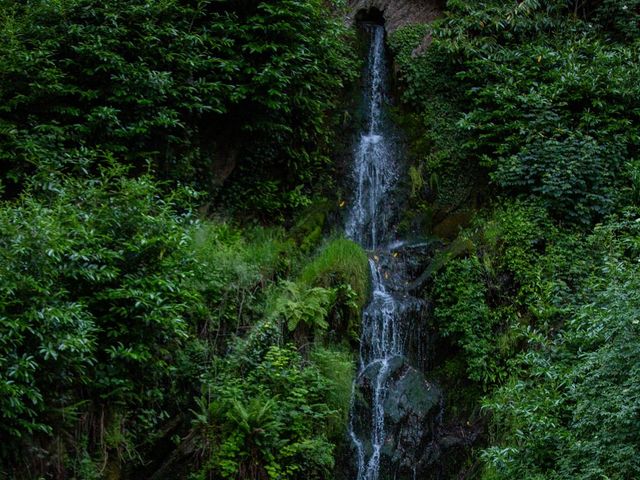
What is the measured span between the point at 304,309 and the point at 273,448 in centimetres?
204

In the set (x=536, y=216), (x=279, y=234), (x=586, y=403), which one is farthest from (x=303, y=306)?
(x=536, y=216)

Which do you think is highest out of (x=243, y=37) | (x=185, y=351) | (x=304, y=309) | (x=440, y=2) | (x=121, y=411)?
(x=440, y=2)

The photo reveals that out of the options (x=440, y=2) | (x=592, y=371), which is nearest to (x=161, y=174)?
(x=592, y=371)

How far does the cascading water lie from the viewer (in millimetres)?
8453

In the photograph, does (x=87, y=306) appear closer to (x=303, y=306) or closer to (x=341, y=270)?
(x=303, y=306)

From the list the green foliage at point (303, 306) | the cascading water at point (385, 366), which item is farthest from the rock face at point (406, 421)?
the green foliage at point (303, 306)

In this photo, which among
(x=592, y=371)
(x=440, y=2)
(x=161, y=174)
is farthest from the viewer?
(x=440, y=2)

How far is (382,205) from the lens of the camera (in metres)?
12.0

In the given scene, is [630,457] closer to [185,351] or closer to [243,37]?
[185,351]

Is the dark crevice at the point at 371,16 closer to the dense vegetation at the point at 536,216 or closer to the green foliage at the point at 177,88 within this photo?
the dense vegetation at the point at 536,216

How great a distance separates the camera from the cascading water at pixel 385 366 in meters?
8.45

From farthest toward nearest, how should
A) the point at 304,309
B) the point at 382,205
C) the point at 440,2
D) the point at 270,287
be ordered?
the point at 440,2 → the point at 382,205 → the point at 270,287 → the point at 304,309

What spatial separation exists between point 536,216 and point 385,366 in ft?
12.2

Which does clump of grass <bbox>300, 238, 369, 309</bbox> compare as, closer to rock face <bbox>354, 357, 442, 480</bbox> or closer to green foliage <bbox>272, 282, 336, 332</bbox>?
green foliage <bbox>272, 282, 336, 332</bbox>
